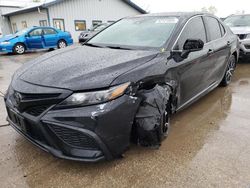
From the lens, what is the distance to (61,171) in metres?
2.33

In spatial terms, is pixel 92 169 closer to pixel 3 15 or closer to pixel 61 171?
pixel 61 171

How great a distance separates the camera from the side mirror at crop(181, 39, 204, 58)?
2859 millimetres

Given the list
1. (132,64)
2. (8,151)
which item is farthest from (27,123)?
(132,64)

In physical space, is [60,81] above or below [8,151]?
above

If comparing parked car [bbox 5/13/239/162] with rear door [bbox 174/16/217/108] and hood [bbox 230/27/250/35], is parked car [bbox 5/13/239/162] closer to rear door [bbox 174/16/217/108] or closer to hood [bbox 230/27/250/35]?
rear door [bbox 174/16/217/108]

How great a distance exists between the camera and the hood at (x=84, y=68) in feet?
6.84

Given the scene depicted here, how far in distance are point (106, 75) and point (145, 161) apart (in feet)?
3.43

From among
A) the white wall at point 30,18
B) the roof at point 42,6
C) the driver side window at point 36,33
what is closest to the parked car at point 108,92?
the driver side window at point 36,33

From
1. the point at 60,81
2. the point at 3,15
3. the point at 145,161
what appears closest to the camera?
the point at 60,81

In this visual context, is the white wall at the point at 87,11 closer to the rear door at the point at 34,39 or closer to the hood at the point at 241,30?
the rear door at the point at 34,39

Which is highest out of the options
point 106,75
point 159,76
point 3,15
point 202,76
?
point 106,75

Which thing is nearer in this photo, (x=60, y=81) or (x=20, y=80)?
(x=60, y=81)

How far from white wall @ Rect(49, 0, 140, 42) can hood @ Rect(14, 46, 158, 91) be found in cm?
1587

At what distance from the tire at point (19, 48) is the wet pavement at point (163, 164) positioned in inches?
372
